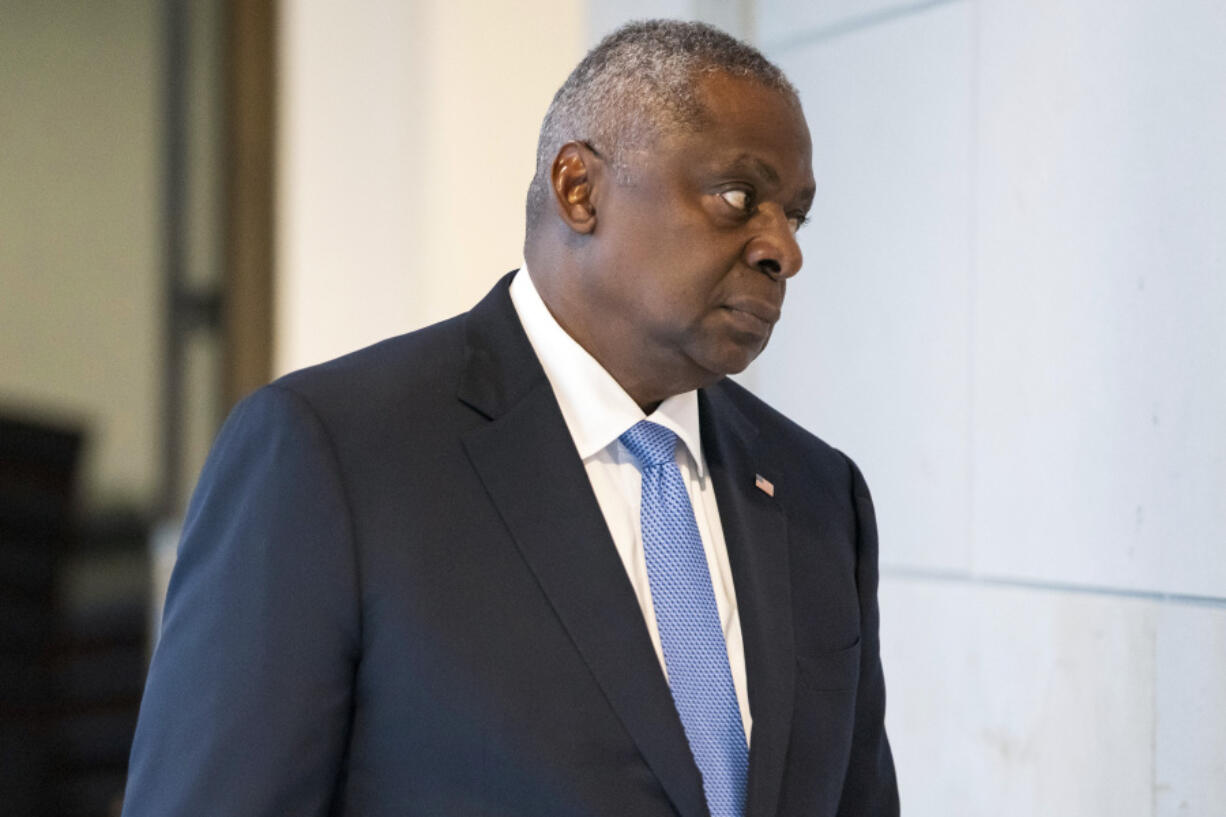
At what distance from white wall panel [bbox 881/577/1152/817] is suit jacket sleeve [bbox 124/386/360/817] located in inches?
50.1

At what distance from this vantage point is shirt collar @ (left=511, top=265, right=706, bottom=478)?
4.88 ft

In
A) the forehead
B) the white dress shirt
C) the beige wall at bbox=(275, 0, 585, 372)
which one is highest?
the beige wall at bbox=(275, 0, 585, 372)

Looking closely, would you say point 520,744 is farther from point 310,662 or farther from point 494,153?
point 494,153

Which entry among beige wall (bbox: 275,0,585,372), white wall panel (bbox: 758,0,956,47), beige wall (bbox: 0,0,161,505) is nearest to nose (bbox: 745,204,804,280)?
white wall panel (bbox: 758,0,956,47)

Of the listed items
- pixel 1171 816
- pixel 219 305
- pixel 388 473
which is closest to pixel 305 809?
pixel 388 473

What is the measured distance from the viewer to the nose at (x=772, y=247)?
1.42 meters

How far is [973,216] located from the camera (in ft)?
8.09

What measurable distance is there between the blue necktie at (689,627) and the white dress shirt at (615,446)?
0.05ft

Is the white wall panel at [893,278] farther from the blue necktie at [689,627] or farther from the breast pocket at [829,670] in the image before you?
the blue necktie at [689,627]

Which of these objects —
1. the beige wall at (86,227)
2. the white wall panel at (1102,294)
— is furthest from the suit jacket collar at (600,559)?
the beige wall at (86,227)

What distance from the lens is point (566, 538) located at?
1.38m

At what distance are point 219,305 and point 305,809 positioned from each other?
267 centimetres

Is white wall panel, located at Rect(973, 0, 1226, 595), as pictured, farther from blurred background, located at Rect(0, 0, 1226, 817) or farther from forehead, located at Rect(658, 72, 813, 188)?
forehead, located at Rect(658, 72, 813, 188)

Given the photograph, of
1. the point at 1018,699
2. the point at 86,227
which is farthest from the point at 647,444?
the point at 86,227
